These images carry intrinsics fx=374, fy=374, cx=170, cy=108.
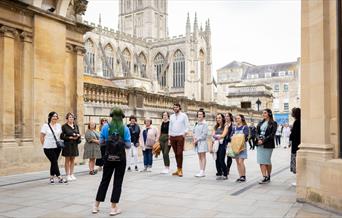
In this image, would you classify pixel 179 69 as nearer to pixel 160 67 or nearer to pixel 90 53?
pixel 160 67

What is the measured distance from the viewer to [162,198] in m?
6.95

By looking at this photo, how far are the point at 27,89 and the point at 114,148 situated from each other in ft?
21.0

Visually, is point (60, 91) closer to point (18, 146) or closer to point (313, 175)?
point (18, 146)

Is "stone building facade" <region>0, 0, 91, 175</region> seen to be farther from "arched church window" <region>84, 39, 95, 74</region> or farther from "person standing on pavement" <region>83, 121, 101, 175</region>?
"arched church window" <region>84, 39, 95, 74</region>

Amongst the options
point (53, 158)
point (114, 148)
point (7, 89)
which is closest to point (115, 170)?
point (114, 148)

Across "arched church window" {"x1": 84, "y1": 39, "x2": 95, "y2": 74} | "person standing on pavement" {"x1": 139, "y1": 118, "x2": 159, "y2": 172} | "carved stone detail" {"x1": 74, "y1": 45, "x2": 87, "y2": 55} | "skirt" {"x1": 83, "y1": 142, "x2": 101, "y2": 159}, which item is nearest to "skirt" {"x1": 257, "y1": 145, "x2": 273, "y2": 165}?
"person standing on pavement" {"x1": 139, "y1": 118, "x2": 159, "y2": 172}

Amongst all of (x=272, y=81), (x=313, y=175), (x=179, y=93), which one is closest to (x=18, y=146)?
(x=313, y=175)

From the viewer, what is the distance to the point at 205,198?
22.9ft

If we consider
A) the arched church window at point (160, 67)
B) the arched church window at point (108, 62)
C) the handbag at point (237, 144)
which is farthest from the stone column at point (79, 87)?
the arched church window at point (160, 67)

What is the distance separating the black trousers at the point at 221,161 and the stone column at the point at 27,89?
5.52m

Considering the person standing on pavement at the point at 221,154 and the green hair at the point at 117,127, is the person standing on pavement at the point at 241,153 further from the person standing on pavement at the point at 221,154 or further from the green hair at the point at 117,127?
the green hair at the point at 117,127

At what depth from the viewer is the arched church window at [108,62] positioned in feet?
213

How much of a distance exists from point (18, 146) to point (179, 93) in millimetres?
68743

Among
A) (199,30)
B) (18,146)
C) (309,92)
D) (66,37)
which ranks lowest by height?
(18,146)
